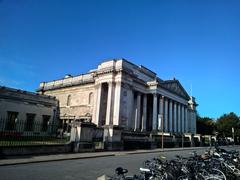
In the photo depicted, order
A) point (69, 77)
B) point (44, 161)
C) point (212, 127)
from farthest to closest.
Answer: point (212, 127), point (69, 77), point (44, 161)

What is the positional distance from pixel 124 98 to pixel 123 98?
1.16 feet

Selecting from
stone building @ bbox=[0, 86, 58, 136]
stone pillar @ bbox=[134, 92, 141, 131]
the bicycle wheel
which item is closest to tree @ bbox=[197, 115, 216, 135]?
stone pillar @ bbox=[134, 92, 141, 131]

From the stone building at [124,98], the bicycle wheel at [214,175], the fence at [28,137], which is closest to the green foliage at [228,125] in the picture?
the stone building at [124,98]

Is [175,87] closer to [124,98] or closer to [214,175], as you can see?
[124,98]

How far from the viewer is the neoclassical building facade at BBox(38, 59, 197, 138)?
4675 centimetres

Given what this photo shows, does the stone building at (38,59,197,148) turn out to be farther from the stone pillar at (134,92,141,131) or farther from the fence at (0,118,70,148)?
the fence at (0,118,70,148)

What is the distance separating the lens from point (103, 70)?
48844 mm

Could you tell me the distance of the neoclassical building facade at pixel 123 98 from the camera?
153ft

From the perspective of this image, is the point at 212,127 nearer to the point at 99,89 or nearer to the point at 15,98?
the point at 99,89

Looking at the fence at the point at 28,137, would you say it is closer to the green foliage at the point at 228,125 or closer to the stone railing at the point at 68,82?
the stone railing at the point at 68,82

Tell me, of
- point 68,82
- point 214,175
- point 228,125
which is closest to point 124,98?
point 68,82

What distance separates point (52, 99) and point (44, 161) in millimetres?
37339

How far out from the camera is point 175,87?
2477 inches

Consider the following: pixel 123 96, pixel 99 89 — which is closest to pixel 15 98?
pixel 99 89
